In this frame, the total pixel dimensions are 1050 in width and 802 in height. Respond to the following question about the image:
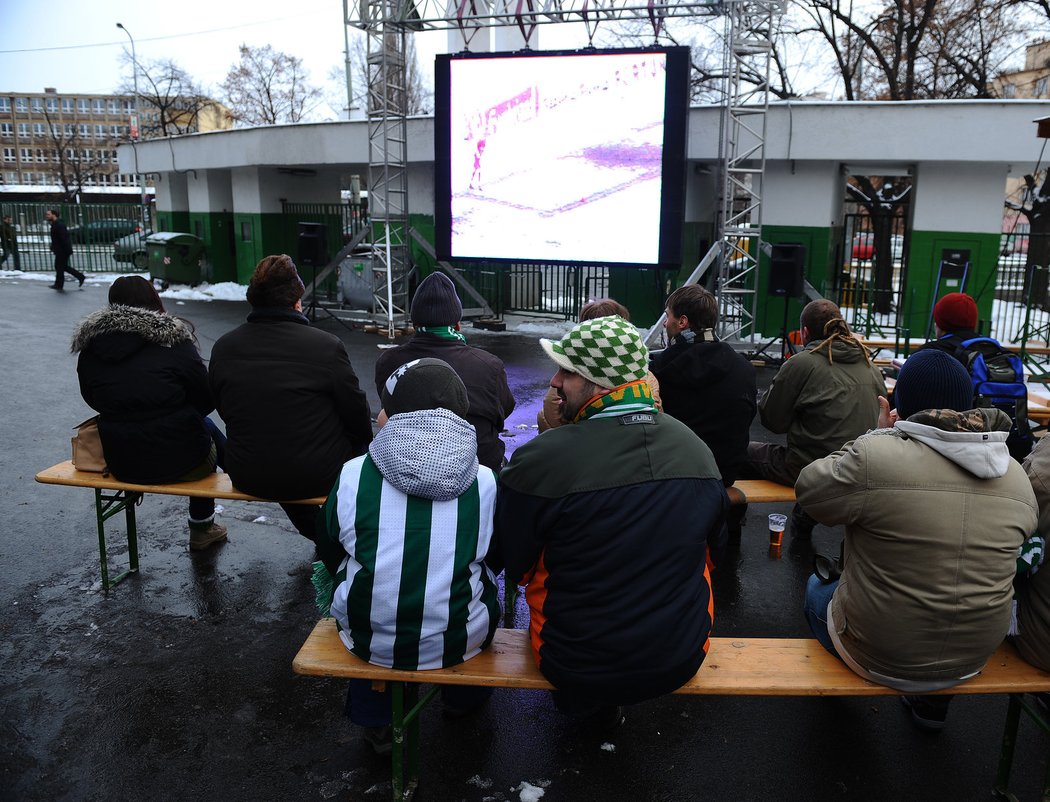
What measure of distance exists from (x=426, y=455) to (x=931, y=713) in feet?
7.48

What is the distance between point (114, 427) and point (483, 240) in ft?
30.1

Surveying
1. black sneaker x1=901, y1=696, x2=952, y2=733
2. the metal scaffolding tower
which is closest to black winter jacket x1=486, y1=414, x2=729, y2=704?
black sneaker x1=901, y1=696, x2=952, y2=733

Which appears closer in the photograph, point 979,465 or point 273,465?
point 979,465

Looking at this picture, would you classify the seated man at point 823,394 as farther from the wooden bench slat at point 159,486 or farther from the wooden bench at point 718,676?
the wooden bench slat at point 159,486

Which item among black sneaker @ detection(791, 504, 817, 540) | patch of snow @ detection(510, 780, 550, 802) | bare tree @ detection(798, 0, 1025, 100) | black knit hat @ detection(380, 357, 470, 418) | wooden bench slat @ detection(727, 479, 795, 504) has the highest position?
bare tree @ detection(798, 0, 1025, 100)

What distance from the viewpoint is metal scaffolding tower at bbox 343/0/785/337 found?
11148 millimetres

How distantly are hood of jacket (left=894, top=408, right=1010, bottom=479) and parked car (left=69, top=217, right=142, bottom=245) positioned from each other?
2655 cm

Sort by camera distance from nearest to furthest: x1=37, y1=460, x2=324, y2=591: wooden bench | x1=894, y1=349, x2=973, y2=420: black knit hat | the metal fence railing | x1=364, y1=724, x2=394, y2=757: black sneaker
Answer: x1=364, y1=724, x2=394, y2=757: black sneaker, x1=894, y1=349, x2=973, y2=420: black knit hat, x1=37, y1=460, x2=324, y2=591: wooden bench, the metal fence railing

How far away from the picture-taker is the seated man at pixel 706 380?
4566mm

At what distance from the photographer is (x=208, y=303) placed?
61.5ft

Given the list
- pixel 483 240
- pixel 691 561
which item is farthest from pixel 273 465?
pixel 483 240

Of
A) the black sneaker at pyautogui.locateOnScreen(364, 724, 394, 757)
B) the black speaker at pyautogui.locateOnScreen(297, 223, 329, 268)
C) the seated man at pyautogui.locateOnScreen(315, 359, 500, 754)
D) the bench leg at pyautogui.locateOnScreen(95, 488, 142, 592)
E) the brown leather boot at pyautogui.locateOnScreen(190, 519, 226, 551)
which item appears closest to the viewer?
the seated man at pyautogui.locateOnScreen(315, 359, 500, 754)

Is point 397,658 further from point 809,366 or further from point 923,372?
point 809,366

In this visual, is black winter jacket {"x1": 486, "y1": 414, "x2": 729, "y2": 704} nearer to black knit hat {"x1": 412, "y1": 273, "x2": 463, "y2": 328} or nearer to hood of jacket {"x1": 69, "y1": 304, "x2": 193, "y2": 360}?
black knit hat {"x1": 412, "y1": 273, "x2": 463, "y2": 328}
